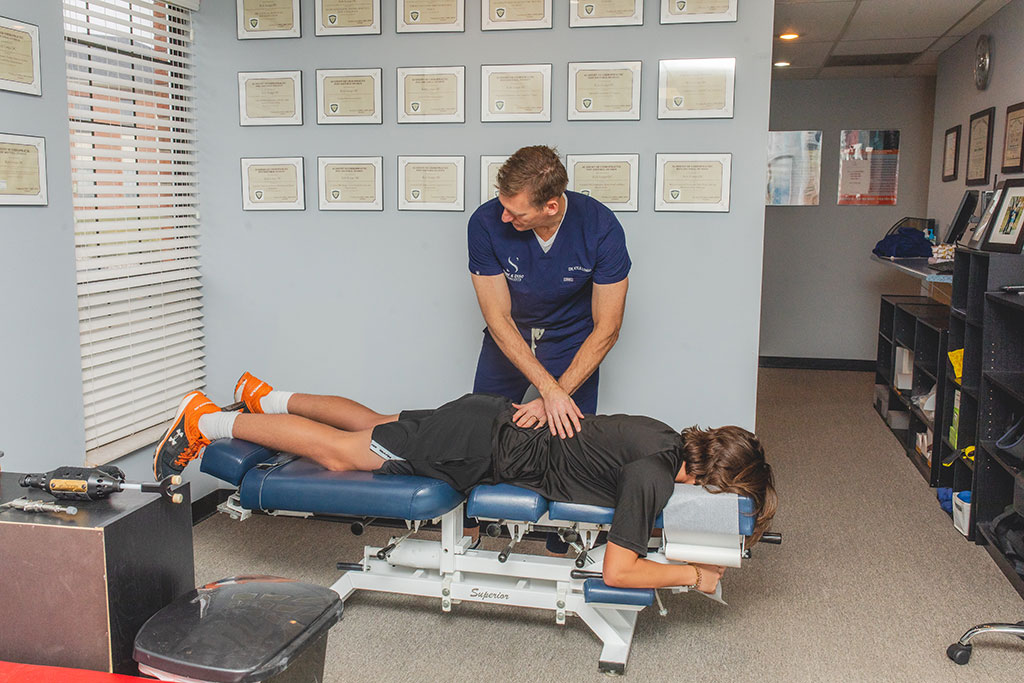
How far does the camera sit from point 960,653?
2129mm

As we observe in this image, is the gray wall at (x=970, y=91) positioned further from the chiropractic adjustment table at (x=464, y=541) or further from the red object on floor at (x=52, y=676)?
the red object on floor at (x=52, y=676)

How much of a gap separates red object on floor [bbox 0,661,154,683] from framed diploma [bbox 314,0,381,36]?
7.24 feet

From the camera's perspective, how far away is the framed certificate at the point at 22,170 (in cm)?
215

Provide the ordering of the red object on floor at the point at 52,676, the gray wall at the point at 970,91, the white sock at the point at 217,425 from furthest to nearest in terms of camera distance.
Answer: the gray wall at the point at 970,91 < the white sock at the point at 217,425 < the red object on floor at the point at 52,676

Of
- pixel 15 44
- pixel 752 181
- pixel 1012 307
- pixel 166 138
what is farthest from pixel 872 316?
pixel 15 44

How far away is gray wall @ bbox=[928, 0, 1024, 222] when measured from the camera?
3943mm

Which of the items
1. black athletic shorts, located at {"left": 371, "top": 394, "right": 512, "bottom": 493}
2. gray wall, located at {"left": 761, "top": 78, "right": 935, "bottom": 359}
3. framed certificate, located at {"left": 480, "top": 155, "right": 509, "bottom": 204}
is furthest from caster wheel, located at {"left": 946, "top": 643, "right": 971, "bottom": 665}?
gray wall, located at {"left": 761, "top": 78, "right": 935, "bottom": 359}

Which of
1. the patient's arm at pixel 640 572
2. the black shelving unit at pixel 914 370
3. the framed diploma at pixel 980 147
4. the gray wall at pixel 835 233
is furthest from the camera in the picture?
the gray wall at pixel 835 233

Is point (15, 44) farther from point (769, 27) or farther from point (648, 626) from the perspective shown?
point (648, 626)

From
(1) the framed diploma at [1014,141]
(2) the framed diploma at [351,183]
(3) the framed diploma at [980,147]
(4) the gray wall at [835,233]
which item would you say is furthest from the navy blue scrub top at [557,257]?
(4) the gray wall at [835,233]

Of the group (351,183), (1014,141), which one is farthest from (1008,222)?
(351,183)

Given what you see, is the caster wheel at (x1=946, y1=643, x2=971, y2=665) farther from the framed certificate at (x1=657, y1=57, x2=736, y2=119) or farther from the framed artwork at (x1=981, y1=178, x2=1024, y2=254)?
the framed certificate at (x1=657, y1=57, x2=736, y2=119)

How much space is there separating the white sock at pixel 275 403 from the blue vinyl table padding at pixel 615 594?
106 centimetres

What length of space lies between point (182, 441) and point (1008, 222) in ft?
8.90
